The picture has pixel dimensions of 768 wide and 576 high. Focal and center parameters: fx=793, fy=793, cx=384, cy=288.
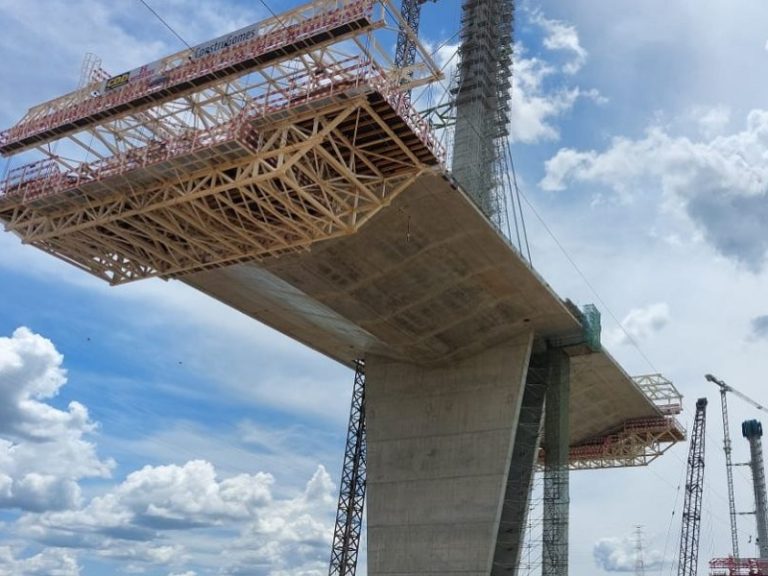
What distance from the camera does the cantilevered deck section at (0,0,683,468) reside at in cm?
2628

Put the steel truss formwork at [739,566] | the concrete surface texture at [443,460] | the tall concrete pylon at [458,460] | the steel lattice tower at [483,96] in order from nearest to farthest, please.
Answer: the concrete surface texture at [443,460] < the tall concrete pylon at [458,460] < the steel lattice tower at [483,96] < the steel truss formwork at [739,566]

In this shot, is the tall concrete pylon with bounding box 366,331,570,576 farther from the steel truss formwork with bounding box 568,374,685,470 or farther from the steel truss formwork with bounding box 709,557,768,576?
the steel truss formwork with bounding box 709,557,768,576

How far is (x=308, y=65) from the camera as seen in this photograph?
26250 millimetres

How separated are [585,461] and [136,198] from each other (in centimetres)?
4858

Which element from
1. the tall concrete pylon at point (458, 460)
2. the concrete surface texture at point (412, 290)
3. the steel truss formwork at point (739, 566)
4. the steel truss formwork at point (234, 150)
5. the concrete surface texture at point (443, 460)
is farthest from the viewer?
the steel truss formwork at point (739, 566)

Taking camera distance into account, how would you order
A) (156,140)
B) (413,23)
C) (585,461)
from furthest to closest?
(413,23) → (585,461) → (156,140)

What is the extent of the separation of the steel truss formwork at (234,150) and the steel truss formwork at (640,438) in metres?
37.3

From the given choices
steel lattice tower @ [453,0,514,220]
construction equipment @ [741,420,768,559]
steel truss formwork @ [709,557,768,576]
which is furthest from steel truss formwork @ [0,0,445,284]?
construction equipment @ [741,420,768,559]

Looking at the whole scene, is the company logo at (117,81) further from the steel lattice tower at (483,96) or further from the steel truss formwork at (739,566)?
the steel truss formwork at (739,566)

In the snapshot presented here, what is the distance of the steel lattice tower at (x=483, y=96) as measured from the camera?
180 feet

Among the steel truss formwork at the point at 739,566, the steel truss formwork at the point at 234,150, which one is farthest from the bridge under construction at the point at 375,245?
the steel truss formwork at the point at 739,566

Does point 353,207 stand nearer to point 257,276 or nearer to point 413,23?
point 257,276

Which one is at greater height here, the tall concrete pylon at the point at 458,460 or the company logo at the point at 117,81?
the company logo at the point at 117,81

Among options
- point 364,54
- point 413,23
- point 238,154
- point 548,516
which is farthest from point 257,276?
point 413,23
